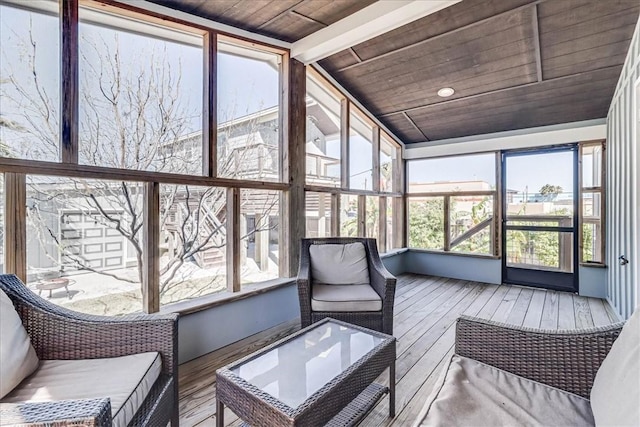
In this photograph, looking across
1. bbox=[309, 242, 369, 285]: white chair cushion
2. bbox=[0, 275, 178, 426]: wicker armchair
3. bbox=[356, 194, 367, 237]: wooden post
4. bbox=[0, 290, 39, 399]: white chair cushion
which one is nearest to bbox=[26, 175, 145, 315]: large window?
bbox=[0, 275, 178, 426]: wicker armchair

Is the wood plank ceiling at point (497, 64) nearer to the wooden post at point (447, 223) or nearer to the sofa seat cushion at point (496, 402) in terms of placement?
the wooden post at point (447, 223)

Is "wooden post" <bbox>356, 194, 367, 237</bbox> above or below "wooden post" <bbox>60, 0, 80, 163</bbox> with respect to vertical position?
below

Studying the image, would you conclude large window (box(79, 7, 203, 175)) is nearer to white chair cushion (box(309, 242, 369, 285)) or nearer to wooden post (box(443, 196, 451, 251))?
white chair cushion (box(309, 242, 369, 285))

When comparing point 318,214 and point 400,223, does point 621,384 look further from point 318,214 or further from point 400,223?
point 400,223

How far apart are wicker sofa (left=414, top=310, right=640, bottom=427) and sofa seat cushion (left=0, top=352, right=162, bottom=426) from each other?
1094 millimetres

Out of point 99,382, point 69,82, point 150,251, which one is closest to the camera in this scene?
point 99,382

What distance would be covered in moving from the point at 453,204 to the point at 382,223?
119 cm

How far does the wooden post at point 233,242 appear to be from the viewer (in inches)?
112

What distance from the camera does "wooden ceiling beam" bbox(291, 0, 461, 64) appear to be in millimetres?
2510

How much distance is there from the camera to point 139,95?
2.32m

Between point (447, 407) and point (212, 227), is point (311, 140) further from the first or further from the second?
point (447, 407)

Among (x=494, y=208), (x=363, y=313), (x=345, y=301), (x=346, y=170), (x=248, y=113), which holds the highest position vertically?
(x=248, y=113)

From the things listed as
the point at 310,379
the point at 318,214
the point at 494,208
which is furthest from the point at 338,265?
the point at 494,208

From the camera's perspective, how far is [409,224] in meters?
5.57
